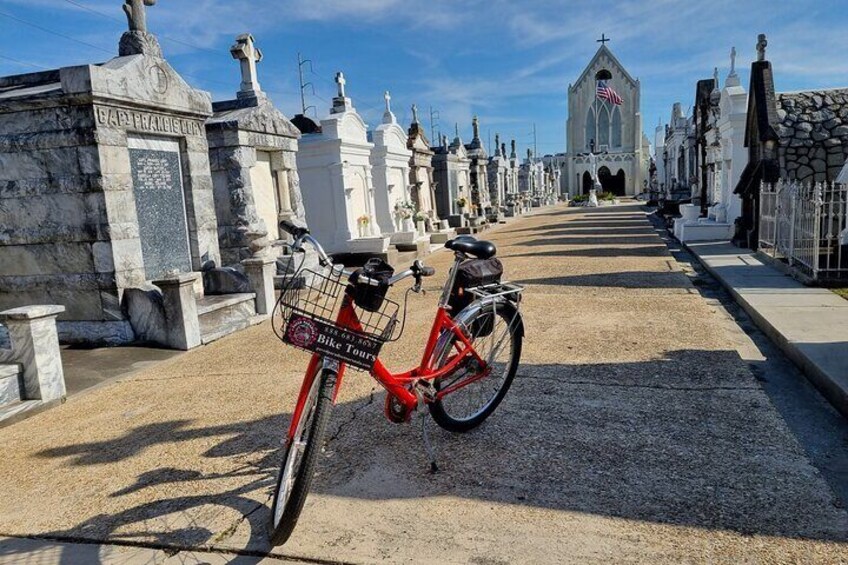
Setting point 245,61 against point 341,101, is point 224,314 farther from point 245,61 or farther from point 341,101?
point 341,101

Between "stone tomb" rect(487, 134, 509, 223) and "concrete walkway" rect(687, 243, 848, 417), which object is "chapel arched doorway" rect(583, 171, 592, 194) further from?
"concrete walkway" rect(687, 243, 848, 417)

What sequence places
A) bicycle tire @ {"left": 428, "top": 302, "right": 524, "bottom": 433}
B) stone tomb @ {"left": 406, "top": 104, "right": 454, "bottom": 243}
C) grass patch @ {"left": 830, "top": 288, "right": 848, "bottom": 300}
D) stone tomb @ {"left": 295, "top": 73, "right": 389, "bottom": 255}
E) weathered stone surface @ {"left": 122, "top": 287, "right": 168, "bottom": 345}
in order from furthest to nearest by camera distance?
1. stone tomb @ {"left": 406, "top": 104, "right": 454, "bottom": 243}
2. stone tomb @ {"left": 295, "top": 73, "right": 389, "bottom": 255}
3. grass patch @ {"left": 830, "top": 288, "right": 848, "bottom": 300}
4. weathered stone surface @ {"left": 122, "top": 287, "right": 168, "bottom": 345}
5. bicycle tire @ {"left": 428, "top": 302, "right": 524, "bottom": 433}

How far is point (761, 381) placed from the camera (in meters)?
4.62

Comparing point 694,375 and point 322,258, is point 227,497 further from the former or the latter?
point 694,375

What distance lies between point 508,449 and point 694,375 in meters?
2.01

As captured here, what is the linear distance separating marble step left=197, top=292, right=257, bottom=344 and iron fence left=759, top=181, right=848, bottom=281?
282 inches

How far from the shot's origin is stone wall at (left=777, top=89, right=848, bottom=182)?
11812mm

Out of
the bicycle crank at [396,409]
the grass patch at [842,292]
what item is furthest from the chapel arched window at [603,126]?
the bicycle crank at [396,409]

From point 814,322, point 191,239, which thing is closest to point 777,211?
point 814,322

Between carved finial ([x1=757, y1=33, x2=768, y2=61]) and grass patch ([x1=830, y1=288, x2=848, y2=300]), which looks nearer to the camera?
grass patch ([x1=830, y1=288, x2=848, y2=300])

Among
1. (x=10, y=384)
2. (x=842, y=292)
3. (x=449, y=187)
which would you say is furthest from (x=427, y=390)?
(x=449, y=187)

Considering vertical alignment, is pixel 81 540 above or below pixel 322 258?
below

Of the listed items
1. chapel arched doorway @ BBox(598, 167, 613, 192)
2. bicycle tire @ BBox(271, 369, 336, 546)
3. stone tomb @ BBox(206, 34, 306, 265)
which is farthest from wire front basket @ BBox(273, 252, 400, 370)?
chapel arched doorway @ BBox(598, 167, 613, 192)

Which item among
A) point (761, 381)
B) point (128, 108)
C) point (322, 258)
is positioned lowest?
point (761, 381)
